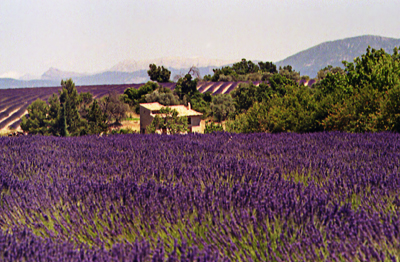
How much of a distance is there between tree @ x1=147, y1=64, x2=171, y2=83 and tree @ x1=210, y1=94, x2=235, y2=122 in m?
20.8

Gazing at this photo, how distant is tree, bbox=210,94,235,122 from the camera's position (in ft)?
130

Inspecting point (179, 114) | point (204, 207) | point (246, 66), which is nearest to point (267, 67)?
point (246, 66)

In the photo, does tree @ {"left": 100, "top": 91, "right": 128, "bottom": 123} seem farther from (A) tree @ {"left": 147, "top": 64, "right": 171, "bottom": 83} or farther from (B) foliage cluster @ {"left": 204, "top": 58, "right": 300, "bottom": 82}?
(B) foliage cluster @ {"left": 204, "top": 58, "right": 300, "bottom": 82}

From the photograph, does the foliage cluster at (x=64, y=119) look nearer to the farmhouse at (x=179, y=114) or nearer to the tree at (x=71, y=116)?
the tree at (x=71, y=116)

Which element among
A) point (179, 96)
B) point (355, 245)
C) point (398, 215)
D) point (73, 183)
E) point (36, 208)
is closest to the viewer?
point (355, 245)

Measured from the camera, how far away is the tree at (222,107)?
39562mm

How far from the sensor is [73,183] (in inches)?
118

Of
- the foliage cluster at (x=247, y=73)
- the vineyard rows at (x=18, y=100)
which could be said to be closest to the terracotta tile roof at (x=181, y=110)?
the vineyard rows at (x=18, y=100)

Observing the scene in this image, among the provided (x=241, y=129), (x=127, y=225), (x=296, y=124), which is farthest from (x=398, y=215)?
(x=241, y=129)

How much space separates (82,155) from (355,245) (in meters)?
3.48

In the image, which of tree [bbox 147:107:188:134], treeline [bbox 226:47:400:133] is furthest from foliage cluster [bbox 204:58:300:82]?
treeline [bbox 226:47:400:133]

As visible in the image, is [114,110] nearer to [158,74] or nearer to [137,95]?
[137,95]

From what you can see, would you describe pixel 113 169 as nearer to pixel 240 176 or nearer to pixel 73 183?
pixel 73 183

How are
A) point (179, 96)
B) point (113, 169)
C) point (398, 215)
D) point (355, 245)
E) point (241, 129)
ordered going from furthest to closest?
1. point (179, 96)
2. point (241, 129)
3. point (113, 169)
4. point (398, 215)
5. point (355, 245)
